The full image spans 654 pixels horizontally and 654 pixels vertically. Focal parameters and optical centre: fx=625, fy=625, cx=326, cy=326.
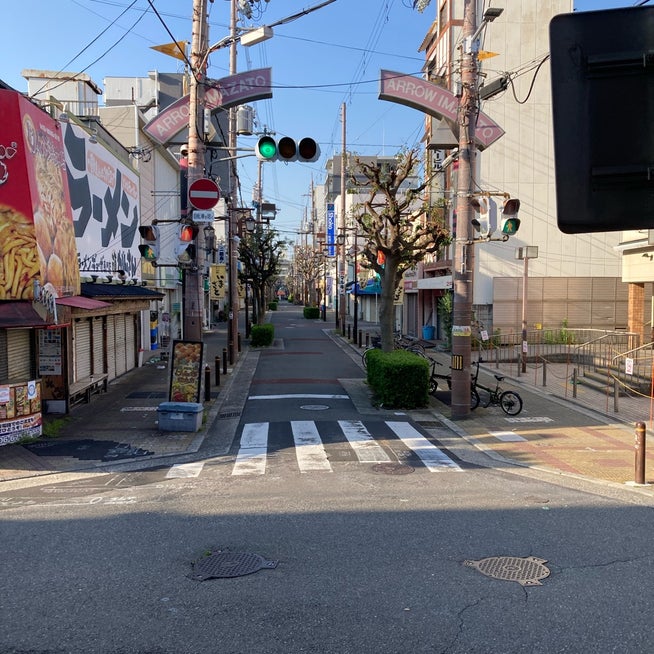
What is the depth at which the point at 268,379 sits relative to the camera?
69.4 feet

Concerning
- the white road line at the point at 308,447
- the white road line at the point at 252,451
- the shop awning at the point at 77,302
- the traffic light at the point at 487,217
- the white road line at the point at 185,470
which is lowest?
the white road line at the point at 185,470

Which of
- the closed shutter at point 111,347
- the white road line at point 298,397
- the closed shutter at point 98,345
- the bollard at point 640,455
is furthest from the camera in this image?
the closed shutter at point 111,347

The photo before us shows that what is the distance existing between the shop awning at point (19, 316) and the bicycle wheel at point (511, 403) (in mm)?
10189

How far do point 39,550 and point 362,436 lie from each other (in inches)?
279

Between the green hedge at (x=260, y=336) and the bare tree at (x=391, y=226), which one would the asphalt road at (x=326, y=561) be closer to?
the bare tree at (x=391, y=226)

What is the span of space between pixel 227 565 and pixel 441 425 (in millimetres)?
8573

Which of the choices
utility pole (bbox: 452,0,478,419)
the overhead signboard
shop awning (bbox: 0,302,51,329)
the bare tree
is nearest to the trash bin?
the bare tree

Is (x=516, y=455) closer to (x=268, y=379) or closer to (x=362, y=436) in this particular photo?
(x=362, y=436)

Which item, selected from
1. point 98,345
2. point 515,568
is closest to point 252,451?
point 515,568

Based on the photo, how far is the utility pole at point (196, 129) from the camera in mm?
13312

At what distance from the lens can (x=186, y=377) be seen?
13.5 meters

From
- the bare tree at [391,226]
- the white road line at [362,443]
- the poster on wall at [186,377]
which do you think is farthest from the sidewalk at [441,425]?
the bare tree at [391,226]

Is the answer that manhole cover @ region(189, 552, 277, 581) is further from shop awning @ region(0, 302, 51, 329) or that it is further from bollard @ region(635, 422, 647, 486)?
shop awning @ region(0, 302, 51, 329)

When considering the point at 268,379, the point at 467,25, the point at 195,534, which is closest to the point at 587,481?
the point at 195,534
